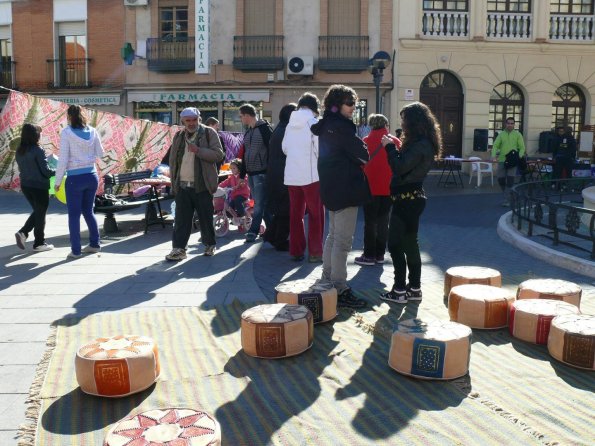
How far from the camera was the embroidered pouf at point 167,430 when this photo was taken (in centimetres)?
276

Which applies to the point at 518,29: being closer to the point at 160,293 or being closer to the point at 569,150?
the point at 569,150

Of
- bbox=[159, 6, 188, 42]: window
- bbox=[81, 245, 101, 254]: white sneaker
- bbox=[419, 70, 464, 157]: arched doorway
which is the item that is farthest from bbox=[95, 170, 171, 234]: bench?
bbox=[419, 70, 464, 157]: arched doorway

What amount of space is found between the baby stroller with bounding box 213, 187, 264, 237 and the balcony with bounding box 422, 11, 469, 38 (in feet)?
47.9

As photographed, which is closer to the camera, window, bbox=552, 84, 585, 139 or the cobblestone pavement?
the cobblestone pavement

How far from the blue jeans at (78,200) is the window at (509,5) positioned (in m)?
18.5

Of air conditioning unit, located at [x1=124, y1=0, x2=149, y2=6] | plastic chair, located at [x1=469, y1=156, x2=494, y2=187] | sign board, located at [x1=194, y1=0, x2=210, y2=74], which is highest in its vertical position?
air conditioning unit, located at [x1=124, y1=0, x2=149, y2=6]

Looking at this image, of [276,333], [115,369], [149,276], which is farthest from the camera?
[149,276]

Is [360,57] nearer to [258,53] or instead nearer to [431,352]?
[258,53]

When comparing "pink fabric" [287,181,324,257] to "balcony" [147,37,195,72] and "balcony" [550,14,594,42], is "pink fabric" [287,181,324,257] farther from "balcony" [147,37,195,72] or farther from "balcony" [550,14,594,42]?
"balcony" [550,14,594,42]

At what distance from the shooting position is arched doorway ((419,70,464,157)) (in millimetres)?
22469

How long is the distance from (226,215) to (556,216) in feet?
15.2

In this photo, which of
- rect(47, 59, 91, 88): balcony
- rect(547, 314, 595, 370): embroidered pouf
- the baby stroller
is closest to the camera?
rect(547, 314, 595, 370): embroidered pouf

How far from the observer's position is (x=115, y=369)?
12.0ft

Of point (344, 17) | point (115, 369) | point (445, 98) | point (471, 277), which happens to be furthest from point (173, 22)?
point (115, 369)
